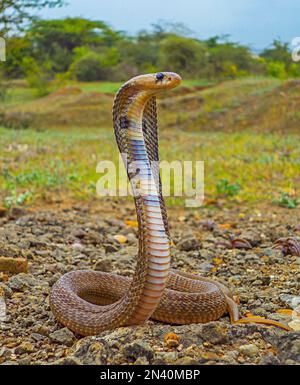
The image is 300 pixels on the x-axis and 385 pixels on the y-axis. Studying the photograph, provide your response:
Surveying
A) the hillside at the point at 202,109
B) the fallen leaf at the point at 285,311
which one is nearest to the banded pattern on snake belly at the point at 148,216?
the fallen leaf at the point at 285,311

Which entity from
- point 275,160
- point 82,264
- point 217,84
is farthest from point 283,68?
point 82,264

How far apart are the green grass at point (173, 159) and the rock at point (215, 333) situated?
154 inches

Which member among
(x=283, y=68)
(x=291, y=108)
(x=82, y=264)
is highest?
(x=283, y=68)

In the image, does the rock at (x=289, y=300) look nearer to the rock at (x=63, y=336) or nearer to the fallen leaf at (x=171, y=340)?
the fallen leaf at (x=171, y=340)

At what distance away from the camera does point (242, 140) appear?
524 inches

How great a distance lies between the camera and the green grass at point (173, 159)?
24.0 feet

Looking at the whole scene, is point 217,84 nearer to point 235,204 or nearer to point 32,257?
point 235,204

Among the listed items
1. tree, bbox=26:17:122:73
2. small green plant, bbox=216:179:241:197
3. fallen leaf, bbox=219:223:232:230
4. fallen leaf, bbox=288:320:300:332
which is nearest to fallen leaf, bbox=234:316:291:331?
fallen leaf, bbox=288:320:300:332

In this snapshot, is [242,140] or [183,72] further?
[183,72]

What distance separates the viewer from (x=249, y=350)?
7.75 feet

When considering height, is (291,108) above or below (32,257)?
above

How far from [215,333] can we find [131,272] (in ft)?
5.28

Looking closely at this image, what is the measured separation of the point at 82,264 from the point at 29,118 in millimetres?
16003

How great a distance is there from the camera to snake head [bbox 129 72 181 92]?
2334 millimetres
